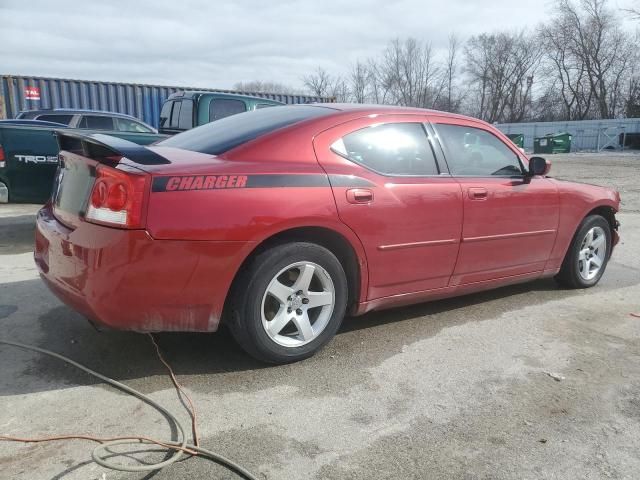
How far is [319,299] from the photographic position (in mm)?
3246

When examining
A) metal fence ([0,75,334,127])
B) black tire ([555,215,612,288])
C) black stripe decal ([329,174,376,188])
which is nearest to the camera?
black stripe decal ([329,174,376,188])

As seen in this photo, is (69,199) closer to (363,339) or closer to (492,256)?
(363,339)

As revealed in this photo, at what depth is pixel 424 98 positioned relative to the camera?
229ft

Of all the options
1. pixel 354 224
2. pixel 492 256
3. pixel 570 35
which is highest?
pixel 570 35

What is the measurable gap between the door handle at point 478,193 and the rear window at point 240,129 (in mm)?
1131

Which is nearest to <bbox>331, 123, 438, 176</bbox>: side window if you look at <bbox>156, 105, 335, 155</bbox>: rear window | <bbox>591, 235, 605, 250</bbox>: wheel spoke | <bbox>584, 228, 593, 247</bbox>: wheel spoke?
<bbox>156, 105, 335, 155</bbox>: rear window

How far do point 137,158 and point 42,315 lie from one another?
6.06 feet

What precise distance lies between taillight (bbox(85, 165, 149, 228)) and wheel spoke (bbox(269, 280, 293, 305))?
0.81 metres

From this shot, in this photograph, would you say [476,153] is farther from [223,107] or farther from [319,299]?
[223,107]

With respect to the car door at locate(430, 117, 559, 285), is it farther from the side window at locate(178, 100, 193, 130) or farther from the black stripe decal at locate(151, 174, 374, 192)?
the side window at locate(178, 100, 193, 130)

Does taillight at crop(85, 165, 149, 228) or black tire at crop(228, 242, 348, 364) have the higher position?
taillight at crop(85, 165, 149, 228)

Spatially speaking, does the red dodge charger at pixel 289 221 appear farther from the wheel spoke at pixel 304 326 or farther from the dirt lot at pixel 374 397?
the dirt lot at pixel 374 397

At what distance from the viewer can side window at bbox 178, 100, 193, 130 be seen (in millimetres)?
8516

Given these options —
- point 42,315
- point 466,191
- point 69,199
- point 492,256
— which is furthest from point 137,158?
point 492,256
